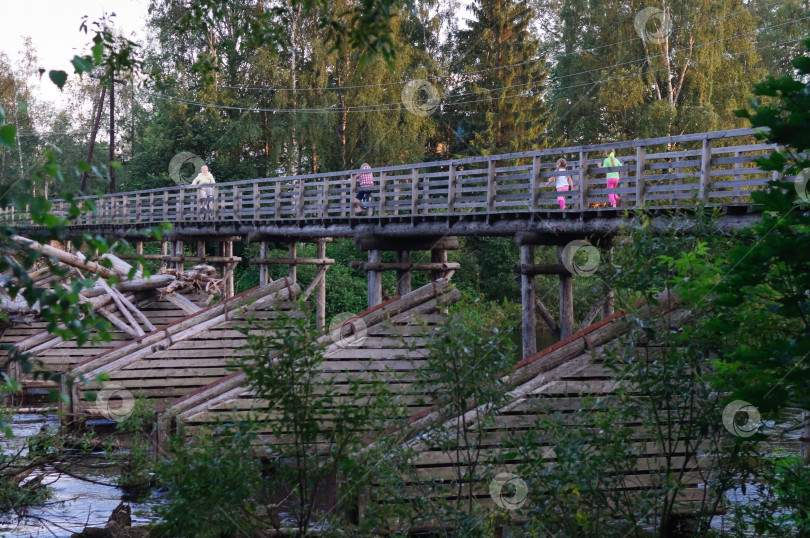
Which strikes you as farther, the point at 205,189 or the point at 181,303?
the point at 205,189

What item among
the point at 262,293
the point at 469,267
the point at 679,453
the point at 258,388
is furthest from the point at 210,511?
the point at 469,267

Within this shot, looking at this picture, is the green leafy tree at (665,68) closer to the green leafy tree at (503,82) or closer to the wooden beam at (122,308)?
the green leafy tree at (503,82)

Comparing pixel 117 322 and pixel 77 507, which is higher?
pixel 117 322

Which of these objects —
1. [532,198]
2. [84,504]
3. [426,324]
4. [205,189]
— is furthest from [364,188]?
[426,324]

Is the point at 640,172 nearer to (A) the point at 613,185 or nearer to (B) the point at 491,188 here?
(A) the point at 613,185

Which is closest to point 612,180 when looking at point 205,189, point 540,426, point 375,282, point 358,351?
point 358,351

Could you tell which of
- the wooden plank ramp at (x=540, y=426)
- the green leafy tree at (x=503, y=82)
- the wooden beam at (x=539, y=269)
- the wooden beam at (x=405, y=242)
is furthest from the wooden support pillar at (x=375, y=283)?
the green leafy tree at (x=503, y=82)

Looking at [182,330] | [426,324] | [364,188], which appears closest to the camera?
[426,324]

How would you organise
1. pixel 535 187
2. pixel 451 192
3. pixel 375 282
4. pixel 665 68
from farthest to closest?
pixel 665 68 → pixel 375 282 → pixel 451 192 → pixel 535 187

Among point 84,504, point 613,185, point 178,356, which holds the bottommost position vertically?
point 84,504

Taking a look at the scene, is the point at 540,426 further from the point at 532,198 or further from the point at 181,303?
the point at 181,303

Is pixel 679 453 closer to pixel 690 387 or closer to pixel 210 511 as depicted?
pixel 690 387

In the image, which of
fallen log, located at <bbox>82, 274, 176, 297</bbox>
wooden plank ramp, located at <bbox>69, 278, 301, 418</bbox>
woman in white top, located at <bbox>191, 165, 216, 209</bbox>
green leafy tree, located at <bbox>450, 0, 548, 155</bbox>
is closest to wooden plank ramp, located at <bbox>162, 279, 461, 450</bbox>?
wooden plank ramp, located at <bbox>69, 278, 301, 418</bbox>

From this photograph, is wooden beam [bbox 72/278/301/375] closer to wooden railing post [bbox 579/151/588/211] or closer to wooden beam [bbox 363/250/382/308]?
wooden beam [bbox 363/250/382/308]
